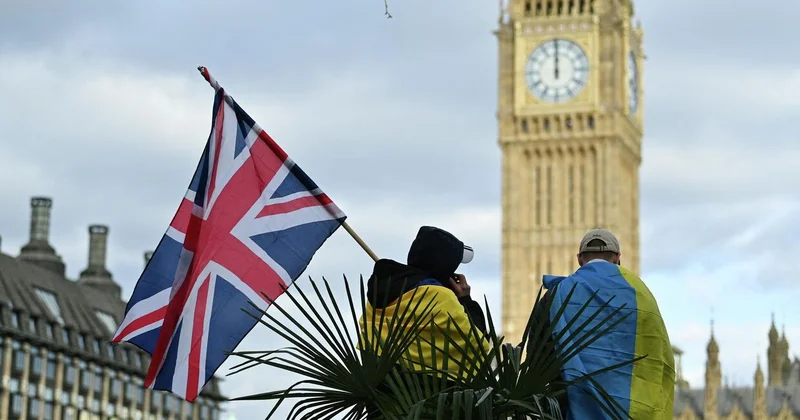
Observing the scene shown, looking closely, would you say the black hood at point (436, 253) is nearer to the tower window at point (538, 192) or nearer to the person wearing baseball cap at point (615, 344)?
the person wearing baseball cap at point (615, 344)

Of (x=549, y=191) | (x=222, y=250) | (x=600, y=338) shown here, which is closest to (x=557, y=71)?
(x=549, y=191)

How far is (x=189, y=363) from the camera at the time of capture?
9.57m

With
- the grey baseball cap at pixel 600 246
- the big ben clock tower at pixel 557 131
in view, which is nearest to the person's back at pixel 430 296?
the grey baseball cap at pixel 600 246

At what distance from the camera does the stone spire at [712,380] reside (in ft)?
310

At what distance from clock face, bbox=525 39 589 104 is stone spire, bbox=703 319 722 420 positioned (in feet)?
55.9

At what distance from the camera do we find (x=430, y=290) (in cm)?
771

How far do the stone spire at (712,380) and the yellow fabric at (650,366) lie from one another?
88.4 metres

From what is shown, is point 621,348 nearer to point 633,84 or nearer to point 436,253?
point 436,253

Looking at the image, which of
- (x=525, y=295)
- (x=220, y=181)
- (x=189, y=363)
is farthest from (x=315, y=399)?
(x=525, y=295)

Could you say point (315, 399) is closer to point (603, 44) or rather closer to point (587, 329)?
point (587, 329)

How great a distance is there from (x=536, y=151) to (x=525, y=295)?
668 centimetres

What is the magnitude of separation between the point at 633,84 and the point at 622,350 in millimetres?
85039

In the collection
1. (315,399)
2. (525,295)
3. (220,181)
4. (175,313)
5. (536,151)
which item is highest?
(536,151)

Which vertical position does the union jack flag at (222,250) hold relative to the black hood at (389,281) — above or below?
above
